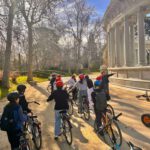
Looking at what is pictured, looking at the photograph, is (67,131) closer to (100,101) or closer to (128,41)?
(100,101)

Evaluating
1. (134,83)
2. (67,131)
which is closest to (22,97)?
(67,131)

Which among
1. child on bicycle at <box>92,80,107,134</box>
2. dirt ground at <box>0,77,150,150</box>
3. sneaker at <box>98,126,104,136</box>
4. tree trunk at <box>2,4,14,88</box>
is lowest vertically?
dirt ground at <box>0,77,150,150</box>

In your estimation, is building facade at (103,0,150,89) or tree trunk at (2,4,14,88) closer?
building facade at (103,0,150,89)

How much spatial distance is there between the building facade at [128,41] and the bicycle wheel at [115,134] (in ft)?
48.4

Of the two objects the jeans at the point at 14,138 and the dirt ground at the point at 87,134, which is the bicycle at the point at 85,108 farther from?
the jeans at the point at 14,138

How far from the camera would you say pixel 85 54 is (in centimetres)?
7819

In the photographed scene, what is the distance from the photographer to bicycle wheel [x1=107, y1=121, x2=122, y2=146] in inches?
308

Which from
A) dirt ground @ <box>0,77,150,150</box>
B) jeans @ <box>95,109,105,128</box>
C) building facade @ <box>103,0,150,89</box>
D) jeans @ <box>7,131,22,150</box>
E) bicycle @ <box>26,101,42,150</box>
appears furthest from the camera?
building facade @ <box>103,0,150,89</box>

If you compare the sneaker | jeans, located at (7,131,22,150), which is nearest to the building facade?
the sneaker

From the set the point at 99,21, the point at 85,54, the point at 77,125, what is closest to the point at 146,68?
the point at 77,125

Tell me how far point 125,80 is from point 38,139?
20.3m

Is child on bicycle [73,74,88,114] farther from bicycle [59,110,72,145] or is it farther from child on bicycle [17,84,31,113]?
child on bicycle [17,84,31,113]

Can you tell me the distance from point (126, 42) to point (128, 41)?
0.87 feet

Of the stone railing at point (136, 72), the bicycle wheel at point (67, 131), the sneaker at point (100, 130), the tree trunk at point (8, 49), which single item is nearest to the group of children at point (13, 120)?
the bicycle wheel at point (67, 131)
